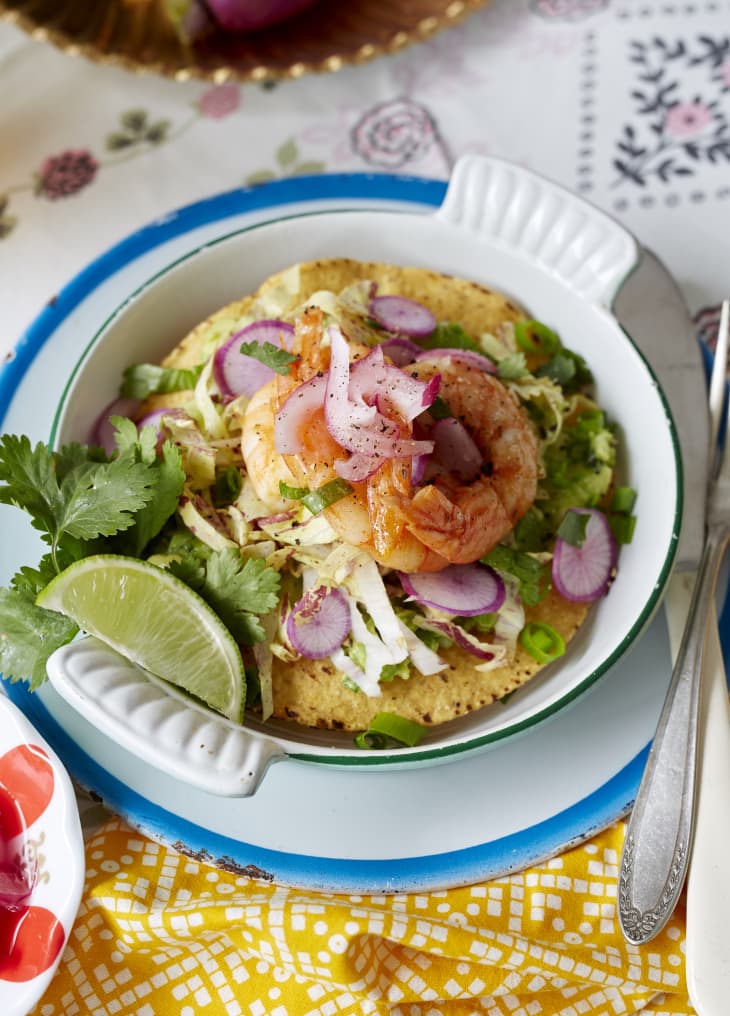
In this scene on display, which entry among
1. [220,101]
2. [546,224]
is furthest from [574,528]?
[220,101]

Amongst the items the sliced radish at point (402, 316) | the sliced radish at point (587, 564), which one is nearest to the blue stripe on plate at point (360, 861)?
the sliced radish at point (587, 564)

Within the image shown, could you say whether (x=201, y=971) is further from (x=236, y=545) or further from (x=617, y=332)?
(x=617, y=332)

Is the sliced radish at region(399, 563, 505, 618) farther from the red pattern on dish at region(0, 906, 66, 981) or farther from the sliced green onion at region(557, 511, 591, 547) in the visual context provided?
the red pattern on dish at region(0, 906, 66, 981)

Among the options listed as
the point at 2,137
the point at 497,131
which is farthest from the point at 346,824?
the point at 2,137

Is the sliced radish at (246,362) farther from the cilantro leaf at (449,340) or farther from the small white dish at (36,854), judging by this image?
the small white dish at (36,854)

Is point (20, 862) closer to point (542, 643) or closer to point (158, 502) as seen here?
point (158, 502)
